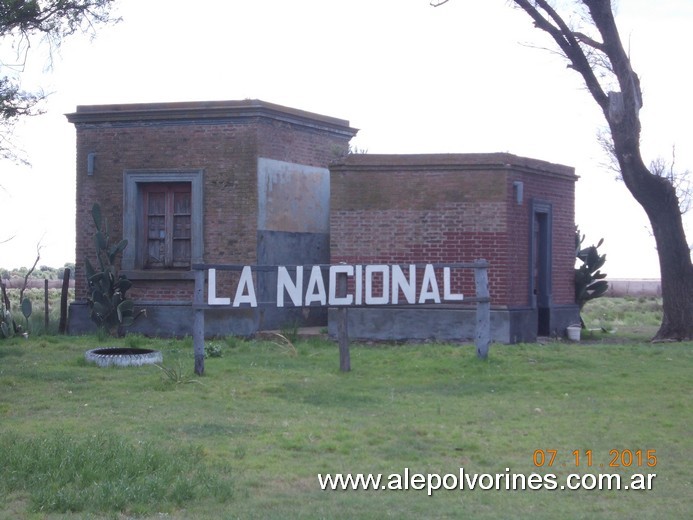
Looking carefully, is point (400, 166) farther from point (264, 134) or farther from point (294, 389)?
point (294, 389)

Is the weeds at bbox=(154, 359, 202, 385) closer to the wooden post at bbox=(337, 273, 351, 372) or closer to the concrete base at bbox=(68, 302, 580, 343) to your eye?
the wooden post at bbox=(337, 273, 351, 372)

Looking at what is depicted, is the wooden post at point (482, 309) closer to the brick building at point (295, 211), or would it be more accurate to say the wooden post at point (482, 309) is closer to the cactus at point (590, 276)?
the brick building at point (295, 211)

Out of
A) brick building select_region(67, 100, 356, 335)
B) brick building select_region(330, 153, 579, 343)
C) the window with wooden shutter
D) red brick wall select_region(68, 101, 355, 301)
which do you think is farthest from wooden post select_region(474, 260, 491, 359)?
the window with wooden shutter

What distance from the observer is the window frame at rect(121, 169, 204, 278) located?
779 inches

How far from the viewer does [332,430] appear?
1023cm

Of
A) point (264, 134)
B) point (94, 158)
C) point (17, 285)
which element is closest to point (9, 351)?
point (94, 158)

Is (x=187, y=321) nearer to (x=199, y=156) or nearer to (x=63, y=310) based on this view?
(x=63, y=310)

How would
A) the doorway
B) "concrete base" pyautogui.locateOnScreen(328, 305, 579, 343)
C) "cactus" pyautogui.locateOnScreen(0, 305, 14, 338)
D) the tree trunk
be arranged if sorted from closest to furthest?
"concrete base" pyautogui.locateOnScreen(328, 305, 579, 343) < "cactus" pyautogui.locateOnScreen(0, 305, 14, 338) < the tree trunk < the doorway

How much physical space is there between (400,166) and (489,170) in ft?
5.72

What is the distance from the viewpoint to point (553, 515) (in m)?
7.34

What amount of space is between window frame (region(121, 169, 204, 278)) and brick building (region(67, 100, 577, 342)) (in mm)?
29

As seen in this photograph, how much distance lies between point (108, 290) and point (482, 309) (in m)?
8.21

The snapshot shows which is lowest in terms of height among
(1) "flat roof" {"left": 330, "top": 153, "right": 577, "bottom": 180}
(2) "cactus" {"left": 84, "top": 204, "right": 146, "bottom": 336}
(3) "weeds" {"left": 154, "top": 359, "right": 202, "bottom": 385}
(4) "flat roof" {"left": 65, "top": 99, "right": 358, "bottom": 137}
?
(3) "weeds" {"left": 154, "top": 359, "right": 202, "bottom": 385}
